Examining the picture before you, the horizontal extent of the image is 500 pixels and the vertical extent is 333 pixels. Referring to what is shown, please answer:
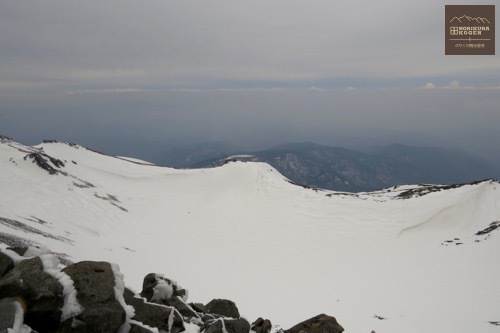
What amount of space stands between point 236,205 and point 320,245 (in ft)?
67.1

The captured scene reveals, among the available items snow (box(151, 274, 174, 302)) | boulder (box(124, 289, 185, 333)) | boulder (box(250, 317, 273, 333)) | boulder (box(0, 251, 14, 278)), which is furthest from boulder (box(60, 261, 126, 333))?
boulder (box(250, 317, 273, 333))

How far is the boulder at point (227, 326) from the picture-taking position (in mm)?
12262

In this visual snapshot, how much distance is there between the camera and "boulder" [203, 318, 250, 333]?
1226 cm

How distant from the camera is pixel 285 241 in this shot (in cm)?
4394

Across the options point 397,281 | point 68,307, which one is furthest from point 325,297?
point 68,307

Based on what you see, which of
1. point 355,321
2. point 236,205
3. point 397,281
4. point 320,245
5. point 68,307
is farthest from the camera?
point 236,205

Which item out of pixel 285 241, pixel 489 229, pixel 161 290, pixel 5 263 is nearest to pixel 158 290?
pixel 161 290

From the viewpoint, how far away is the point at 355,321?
23203mm

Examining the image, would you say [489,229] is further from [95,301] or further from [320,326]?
[95,301]

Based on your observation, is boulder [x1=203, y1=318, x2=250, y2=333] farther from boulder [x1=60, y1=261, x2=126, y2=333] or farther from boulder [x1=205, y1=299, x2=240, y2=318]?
boulder [x1=60, y1=261, x2=126, y2=333]

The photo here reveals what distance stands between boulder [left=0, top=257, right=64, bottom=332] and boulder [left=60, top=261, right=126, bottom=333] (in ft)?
1.35

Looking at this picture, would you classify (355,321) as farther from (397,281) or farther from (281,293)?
(397,281)

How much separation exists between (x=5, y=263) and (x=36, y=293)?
2.11 m

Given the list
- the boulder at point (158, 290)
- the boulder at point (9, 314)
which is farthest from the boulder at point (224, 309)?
the boulder at point (9, 314)
